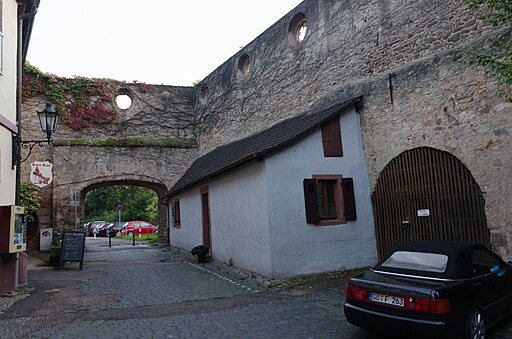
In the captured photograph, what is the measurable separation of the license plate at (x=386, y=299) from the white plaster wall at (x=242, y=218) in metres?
4.26

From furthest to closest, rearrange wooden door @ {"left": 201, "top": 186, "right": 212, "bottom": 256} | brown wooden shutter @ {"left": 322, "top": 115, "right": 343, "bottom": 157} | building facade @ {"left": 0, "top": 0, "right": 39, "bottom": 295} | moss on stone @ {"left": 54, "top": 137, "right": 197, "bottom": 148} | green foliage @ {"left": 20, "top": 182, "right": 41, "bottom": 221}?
1. moss on stone @ {"left": 54, "top": 137, "right": 197, "bottom": 148}
2. green foliage @ {"left": 20, "top": 182, "right": 41, "bottom": 221}
3. wooden door @ {"left": 201, "top": 186, "right": 212, "bottom": 256}
4. brown wooden shutter @ {"left": 322, "top": 115, "right": 343, "bottom": 157}
5. building facade @ {"left": 0, "top": 0, "right": 39, "bottom": 295}

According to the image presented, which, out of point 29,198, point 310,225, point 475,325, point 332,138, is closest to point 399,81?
point 332,138

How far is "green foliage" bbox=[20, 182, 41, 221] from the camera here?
50.3 feet

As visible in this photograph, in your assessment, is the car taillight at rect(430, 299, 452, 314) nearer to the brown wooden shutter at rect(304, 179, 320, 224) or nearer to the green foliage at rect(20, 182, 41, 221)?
the brown wooden shutter at rect(304, 179, 320, 224)

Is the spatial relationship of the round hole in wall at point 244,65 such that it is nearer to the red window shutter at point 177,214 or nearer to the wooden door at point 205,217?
the wooden door at point 205,217

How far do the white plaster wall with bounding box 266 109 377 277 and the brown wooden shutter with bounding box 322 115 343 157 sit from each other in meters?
0.13

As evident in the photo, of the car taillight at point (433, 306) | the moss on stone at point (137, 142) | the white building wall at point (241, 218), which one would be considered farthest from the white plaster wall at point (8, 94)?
the moss on stone at point (137, 142)

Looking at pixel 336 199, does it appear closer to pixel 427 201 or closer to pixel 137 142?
pixel 427 201

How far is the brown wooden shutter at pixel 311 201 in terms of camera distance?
9133 mm

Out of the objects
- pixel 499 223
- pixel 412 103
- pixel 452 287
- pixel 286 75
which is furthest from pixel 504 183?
pixel 286 75

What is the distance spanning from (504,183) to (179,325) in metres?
6.05

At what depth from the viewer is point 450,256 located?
485 centimetres

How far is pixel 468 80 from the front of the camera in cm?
798

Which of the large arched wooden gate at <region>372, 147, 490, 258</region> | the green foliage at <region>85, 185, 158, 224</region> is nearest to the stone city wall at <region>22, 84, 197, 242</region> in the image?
the large arched wooden gate at <region>372, 147, 490, 258</region>
